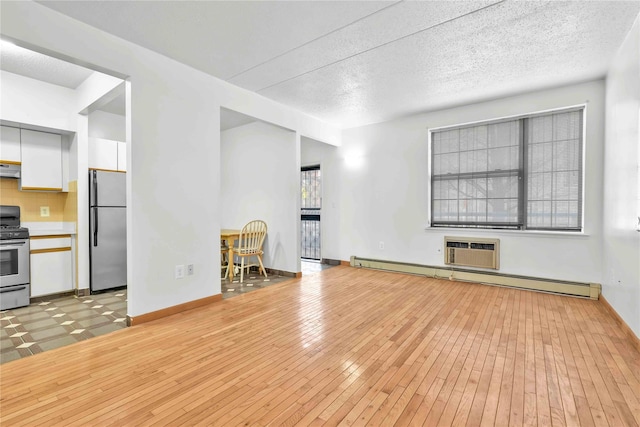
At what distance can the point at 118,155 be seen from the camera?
4312mm

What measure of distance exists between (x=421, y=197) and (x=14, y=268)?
5.66 meters

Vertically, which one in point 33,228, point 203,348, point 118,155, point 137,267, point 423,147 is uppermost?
point 423,147

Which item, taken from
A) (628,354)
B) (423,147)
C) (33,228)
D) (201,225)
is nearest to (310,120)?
(423,147)

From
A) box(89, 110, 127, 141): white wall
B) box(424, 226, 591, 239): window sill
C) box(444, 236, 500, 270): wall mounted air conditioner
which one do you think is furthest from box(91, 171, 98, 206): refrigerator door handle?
box(444, 236, 500, 270): wall mounted air conditioner

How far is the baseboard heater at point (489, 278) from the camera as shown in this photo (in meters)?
3.84

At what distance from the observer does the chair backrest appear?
491cm

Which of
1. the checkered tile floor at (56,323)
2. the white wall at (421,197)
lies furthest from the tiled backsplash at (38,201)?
the white wall at (421,197)

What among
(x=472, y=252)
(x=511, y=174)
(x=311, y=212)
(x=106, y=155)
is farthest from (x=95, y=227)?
(x=511, y=174)

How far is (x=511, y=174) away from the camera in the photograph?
14.4ft

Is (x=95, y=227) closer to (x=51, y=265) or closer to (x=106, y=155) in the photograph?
(x=51, y=265)

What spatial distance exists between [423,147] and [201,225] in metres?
3.80

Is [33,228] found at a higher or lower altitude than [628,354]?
higher

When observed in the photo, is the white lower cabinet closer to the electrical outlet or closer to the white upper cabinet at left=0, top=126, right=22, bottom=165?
the white upper cabinet at left=0, top=126, right=22, bottom=165

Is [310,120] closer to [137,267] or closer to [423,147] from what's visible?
[423,147]
